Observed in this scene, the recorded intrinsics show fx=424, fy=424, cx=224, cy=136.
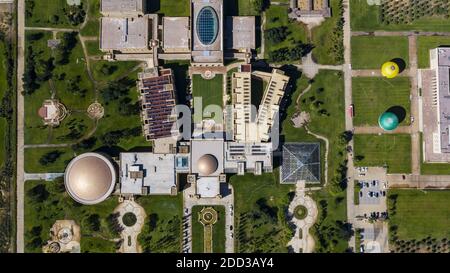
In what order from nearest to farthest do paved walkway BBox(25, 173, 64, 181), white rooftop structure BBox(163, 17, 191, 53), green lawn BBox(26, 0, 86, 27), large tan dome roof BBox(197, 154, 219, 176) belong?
large tan dome roof BBox(197, 154, 219, 176) → white rooftop structure BBox(163, 17, 191, 53) → paved walkway BBox(25, 173, 64, 181) → green lawn BBox(26, 0, 86, 27)

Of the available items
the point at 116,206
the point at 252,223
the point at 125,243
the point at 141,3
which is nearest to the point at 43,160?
the point at 116,206

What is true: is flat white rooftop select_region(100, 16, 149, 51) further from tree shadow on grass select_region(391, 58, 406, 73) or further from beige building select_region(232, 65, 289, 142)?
tree shadow on grass select_region(391, 58, 406, 73)

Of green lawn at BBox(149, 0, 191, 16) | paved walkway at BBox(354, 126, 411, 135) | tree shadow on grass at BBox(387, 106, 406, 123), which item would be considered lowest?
paved walkway at BBox(354, 126, 411, 135)

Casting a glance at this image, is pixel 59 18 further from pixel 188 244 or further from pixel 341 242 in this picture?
pixel 341 242

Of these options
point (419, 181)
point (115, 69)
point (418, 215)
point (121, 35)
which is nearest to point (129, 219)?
point (115, 69)

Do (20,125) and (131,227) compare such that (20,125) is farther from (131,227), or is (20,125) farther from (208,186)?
(208,186)

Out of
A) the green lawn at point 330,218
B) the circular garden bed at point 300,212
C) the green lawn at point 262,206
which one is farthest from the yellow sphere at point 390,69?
the circular garden bed at point 300,212

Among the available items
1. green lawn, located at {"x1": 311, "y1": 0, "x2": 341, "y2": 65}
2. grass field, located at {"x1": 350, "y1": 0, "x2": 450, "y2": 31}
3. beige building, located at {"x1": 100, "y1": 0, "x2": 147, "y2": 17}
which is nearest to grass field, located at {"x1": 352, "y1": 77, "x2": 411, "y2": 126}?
green lawn, located at {"x1": 311, "y1": 0, "x2": 341, "y2": 65}
